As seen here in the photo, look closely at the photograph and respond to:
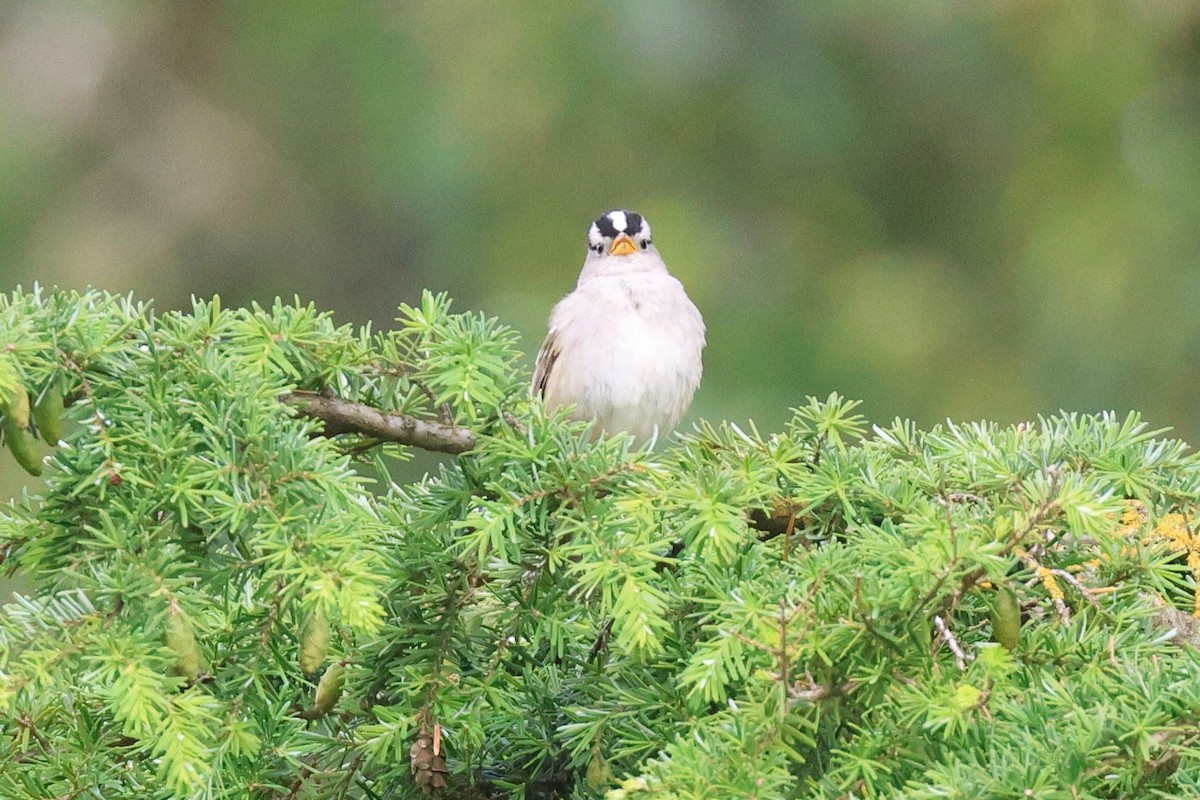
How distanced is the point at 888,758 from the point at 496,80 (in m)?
6.09

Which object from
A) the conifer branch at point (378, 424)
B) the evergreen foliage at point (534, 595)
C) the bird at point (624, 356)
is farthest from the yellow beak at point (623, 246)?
the conifer branch at point (378, 424)

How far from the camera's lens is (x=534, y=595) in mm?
1497

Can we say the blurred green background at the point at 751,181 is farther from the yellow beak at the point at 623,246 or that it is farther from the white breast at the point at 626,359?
the white breast at the point at 626,359

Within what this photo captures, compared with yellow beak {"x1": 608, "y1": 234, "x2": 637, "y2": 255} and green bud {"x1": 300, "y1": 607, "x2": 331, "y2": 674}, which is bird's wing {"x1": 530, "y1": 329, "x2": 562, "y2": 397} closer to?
yellow beak {"x1": 608, "y1": 234, "x2": 637, "y2": 255}

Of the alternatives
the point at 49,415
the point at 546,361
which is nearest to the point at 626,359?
the point at 546,361

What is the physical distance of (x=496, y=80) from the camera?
6996mm

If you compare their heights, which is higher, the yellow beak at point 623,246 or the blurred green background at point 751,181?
the blurred green background at point 751,181

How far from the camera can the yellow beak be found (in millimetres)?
3783

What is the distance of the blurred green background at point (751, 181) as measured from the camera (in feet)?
21.3

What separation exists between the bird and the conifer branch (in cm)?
149

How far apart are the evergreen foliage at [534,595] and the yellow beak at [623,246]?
2086 mm

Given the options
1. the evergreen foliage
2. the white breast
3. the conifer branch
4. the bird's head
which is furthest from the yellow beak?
the conifer branch

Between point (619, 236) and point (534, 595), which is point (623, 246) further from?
point (534, 595)

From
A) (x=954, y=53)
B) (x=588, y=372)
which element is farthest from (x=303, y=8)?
(x=588, y=372)
